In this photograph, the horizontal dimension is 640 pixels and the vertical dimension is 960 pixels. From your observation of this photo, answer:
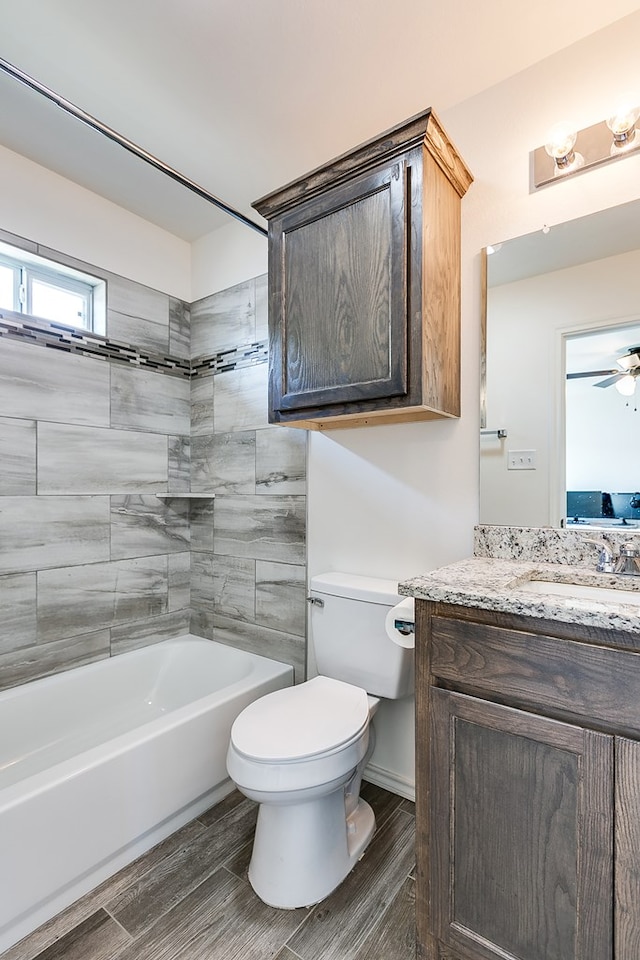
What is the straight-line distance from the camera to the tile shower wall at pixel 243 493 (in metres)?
2.27

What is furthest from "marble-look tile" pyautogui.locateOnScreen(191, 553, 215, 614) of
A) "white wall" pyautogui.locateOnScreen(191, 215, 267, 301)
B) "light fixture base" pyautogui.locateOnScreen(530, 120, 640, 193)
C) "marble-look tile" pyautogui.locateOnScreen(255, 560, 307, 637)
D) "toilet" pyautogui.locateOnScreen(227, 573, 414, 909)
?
"light fixture base" pyautogui.locateOnScreen(530, 120, 640, 193)

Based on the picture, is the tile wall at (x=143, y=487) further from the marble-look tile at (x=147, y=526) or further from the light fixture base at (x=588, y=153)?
A: the light fixture base at (x=588, y=153)

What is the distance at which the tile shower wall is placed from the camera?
2.27 metres

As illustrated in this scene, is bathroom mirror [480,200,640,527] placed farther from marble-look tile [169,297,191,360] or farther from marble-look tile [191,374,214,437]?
marble-look tile [169,297,191,360]

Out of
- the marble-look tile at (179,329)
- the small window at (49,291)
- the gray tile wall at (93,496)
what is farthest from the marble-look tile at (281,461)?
the small window at (49,291)

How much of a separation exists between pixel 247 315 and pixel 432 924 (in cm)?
241

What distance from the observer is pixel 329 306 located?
163 centimetres

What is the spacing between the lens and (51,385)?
84.4 inches

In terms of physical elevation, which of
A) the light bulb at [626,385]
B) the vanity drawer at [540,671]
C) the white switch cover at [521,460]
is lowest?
the vanity drawer at [540,671]

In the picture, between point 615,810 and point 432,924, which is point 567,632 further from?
point 432,924

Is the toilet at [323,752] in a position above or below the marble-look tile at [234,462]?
below

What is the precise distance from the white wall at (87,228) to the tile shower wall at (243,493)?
28cm

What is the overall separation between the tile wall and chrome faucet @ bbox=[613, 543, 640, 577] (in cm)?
127

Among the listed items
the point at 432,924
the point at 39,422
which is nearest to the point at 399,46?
the point at 39,422
